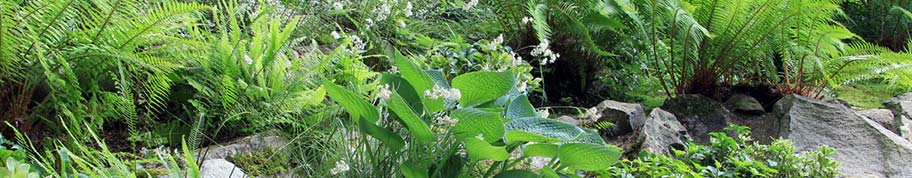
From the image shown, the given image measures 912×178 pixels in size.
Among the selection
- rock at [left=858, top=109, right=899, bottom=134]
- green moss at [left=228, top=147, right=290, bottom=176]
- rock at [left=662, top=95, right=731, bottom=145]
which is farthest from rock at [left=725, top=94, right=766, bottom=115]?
green moss at [left=228, top=147, right=290, bottom=176]

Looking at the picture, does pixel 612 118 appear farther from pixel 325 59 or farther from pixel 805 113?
pixel 325 59

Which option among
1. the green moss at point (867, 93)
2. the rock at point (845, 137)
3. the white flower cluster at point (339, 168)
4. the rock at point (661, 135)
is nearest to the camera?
the white flower cluster at point (339, 168)

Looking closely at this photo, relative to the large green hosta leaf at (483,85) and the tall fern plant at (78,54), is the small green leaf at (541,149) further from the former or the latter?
the tall fern plant at (78,54)

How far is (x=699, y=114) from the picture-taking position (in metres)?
4.18

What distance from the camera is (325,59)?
3.08 metres

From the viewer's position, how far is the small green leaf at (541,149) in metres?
2.21

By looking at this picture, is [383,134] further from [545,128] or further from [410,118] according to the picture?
[545,128]

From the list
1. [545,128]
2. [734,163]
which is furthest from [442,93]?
[734,163]

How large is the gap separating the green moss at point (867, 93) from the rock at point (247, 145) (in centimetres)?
349

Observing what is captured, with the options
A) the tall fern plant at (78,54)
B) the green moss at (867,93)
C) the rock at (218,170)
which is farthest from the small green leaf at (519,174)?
A: the green moss at (867,93)

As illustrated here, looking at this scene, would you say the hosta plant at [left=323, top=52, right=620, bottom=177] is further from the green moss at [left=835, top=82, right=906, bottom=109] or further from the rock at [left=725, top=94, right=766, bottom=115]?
the green moss at [left=835, top=82, right=906, bottom=109]

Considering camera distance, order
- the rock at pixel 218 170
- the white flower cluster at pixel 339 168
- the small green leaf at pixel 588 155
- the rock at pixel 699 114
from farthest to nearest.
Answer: the rock at pixel 699 114, the rock at pixel 218 170, the white flower cluster at pixel 339 168, the small green leaf at pixel 588 155

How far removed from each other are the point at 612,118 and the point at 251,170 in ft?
5.63

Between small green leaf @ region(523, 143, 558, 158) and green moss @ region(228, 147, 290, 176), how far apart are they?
872mm
